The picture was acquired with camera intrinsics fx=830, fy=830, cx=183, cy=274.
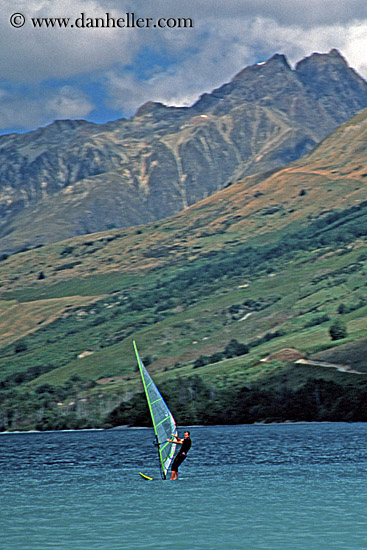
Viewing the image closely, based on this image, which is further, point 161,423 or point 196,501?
point 161,423

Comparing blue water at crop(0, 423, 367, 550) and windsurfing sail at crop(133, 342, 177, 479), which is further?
windsurfing sail at crop(133, 342, 177, 479)

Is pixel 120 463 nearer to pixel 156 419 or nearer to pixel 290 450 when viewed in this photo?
pixel 290 450

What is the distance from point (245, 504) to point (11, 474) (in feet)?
177

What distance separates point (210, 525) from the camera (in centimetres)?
6631

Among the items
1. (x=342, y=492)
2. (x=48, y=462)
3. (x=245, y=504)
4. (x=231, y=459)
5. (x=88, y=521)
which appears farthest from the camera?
(x=48, y=462)

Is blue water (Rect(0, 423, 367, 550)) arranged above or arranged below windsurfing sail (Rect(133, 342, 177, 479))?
below

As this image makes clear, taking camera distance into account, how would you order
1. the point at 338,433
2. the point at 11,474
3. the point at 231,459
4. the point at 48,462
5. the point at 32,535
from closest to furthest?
the point at 32,535 < the point at 11,474 < the point at 231,459 < the point at 48,462 < the point at 338,433

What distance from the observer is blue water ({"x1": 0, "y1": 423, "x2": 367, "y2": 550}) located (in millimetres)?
59969

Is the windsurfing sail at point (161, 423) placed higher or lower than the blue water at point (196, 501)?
higher

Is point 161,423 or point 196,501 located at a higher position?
point 161,423

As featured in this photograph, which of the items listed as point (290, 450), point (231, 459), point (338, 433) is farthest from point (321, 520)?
point (338, 433)

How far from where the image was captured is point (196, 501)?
80000mm

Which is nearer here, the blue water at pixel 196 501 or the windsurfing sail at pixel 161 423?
the blue water at pixel 196 501

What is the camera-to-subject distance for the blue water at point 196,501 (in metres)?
60.0
